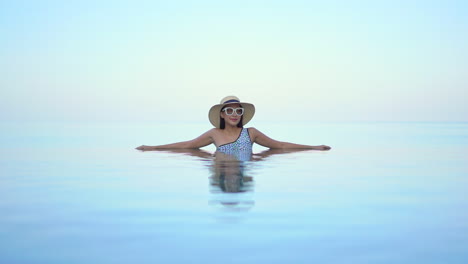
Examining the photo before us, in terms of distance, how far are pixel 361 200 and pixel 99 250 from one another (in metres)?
3.20

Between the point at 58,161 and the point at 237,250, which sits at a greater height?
the point at 58,161

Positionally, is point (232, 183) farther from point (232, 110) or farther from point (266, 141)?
point (266, 141)

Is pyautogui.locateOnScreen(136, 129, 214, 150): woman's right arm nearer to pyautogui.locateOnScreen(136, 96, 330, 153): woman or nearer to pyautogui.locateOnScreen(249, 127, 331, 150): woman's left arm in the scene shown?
pyautogui.locateOnScreen(136, 96, 330, 153): woman

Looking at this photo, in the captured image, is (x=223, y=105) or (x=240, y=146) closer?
(x=223, y=105)

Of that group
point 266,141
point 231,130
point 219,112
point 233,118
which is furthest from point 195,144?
point 266,141

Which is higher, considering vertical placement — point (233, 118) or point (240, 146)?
point (233, 118)

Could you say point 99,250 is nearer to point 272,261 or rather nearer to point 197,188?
point 272,261

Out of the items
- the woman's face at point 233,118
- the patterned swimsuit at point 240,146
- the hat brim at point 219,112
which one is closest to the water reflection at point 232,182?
the patterned swimsuit at point 240,146

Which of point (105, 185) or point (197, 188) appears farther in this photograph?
point (105, 185)

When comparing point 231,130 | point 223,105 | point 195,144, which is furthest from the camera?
point 195,144

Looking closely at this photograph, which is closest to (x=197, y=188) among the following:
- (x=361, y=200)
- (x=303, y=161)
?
(x=361, y=200)

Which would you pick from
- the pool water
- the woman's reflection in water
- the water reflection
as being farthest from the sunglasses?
the pool water

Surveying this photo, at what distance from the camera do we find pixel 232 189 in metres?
6.25

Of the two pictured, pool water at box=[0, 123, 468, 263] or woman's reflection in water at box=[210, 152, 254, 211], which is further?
woman's reflection in water at box=[210, 152, 254, 211]
